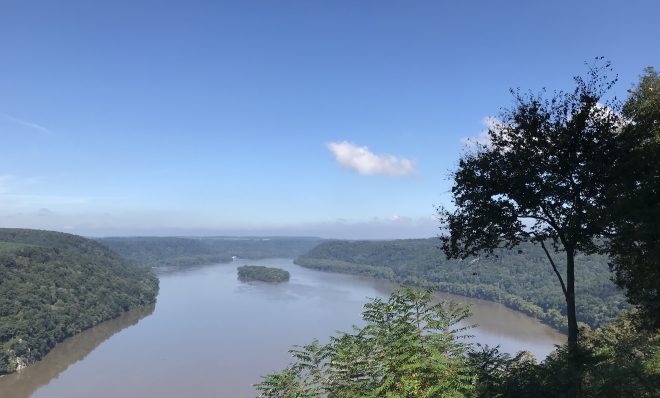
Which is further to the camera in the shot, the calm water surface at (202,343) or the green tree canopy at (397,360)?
A: the calm water surface at (202,343)

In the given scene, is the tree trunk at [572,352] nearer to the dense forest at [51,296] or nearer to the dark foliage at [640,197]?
the dark foliage at [640,197]

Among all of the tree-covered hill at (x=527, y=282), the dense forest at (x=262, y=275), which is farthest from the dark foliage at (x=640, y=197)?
the dense forest at (x=262, y=275)

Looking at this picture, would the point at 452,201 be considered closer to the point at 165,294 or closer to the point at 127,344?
the point at 127,344

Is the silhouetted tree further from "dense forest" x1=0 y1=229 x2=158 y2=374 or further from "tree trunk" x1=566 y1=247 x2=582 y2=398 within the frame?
"dense forest" x1=0 y1=229 x2=158 y2=374

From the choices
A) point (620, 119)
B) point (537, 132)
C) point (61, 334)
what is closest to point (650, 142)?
point (620, 119)

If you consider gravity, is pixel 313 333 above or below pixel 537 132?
below

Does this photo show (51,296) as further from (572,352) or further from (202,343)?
(572,352)
